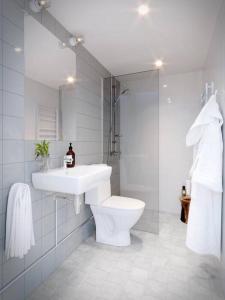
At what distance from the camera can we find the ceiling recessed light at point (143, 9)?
163 cm

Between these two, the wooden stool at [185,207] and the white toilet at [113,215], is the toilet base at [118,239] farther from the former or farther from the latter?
the wooden stool at [185,207]

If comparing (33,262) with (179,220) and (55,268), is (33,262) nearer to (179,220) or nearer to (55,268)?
(55,268)

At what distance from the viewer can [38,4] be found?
1.53 meters

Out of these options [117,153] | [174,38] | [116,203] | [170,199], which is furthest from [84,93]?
[170,199]

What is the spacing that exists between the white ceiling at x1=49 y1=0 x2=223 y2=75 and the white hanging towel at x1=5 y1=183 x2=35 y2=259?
62.9 inches

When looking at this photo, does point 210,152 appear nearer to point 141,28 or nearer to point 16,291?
point 141,28

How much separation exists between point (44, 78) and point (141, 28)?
1094 millimetres

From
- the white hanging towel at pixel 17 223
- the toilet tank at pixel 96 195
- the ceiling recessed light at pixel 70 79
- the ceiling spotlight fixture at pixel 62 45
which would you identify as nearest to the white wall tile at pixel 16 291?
the white hanging towel at pixel 17 223

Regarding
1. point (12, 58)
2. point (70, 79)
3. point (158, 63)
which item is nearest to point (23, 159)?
point (12, 58)

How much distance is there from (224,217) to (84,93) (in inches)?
77.0

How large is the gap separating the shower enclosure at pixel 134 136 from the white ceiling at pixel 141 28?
354 mm

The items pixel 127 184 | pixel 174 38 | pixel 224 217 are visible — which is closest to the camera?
pixel 224 217

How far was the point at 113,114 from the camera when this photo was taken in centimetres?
295

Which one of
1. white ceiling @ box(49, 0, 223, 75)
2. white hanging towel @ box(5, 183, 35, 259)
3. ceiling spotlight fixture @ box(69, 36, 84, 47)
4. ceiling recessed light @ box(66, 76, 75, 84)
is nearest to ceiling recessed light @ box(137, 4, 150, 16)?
white ceiling @ box(49, 0, 223, 75)
